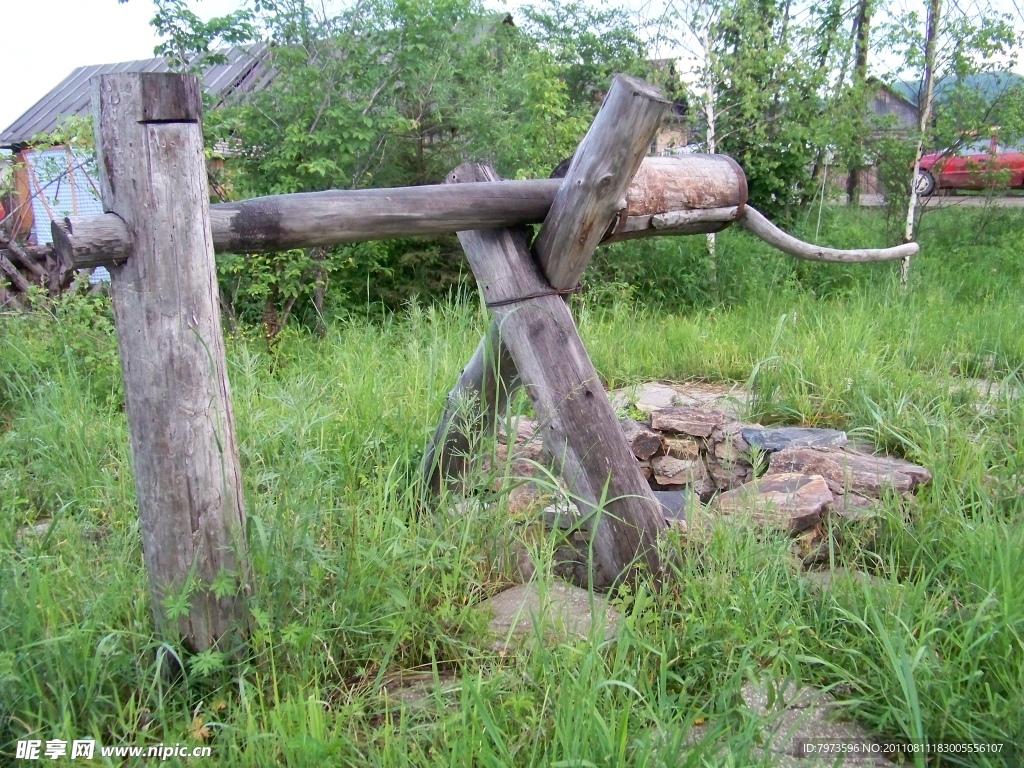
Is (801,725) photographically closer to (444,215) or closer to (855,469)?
(855,469)

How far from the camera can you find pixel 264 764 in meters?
1.80

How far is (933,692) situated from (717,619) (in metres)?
0.56

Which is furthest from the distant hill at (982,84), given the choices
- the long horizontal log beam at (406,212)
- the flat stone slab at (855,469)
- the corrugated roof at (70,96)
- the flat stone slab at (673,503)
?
the corrugated roof at (70,96)

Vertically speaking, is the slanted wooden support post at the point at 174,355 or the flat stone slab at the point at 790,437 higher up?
the slanted wooden support post at the point at 174,355

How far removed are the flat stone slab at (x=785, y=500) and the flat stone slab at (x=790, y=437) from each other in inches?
15.8

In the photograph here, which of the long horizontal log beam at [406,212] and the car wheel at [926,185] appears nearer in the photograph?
the long horizontal log beam at [406,212]

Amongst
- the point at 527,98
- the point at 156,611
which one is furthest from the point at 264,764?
the point at 527,98

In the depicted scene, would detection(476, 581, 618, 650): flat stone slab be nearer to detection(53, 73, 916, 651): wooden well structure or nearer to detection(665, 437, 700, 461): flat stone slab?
detection(53, 73, 916, 651): wooden well structure

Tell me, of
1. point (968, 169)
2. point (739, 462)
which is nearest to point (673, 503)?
point (739, 462)

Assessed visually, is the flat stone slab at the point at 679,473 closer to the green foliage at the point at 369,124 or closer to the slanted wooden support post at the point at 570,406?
the slanted wooden support post at the point at 570,406

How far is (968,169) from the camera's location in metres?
9.12

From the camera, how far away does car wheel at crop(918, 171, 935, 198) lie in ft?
29.2

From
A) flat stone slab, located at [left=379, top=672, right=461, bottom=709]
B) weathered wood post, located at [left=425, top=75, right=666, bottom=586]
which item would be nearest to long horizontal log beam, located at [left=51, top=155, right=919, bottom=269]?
weathered wood post, located at [left=425, top=75, right=666, bottom=586]

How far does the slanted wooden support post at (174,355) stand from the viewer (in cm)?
194
